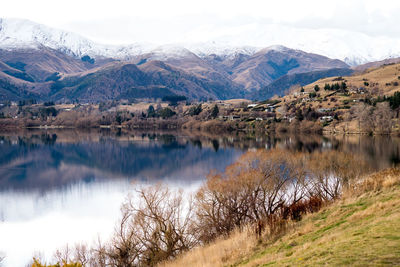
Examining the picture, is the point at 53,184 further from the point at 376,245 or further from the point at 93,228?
the point at 376,245

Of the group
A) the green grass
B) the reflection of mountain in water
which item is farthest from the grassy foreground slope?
the reflection of mountain in water

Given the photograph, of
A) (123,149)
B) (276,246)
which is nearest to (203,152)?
(123,149)

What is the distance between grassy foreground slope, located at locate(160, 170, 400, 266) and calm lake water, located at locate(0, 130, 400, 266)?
20.2 m

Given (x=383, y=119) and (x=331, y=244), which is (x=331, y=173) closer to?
(x=331, y=244)

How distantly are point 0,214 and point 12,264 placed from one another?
64.5 feet

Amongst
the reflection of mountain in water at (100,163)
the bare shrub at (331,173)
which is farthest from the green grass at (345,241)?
the reflection of mountain in water at (100,163)

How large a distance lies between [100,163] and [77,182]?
79.4 feet

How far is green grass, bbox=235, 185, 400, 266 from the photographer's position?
41.3ft

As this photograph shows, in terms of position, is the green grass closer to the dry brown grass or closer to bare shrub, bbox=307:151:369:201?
the dry brown grass

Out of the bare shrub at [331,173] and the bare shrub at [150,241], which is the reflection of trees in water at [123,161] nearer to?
the bare shrub at [331,173]

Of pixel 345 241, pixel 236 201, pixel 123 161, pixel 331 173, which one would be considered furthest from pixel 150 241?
pixel 123 161

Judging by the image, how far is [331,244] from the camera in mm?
15305

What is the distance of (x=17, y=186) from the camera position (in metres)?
70.7

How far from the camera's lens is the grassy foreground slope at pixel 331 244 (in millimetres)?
12835
